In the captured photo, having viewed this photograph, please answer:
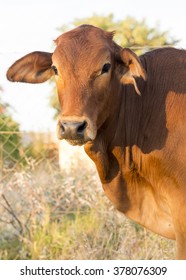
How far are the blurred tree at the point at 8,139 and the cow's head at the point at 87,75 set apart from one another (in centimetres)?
402

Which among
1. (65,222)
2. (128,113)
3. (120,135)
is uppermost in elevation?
(128,113)

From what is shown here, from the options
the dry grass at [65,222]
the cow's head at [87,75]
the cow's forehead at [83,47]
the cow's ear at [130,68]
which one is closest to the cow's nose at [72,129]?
the cow's head at [87,75]

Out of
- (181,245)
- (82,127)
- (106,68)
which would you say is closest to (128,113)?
(106,68)

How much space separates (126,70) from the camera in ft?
17.9

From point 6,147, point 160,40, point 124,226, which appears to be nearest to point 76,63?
point 124,226

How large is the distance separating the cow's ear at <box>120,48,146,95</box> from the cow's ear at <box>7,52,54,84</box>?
27.0 inches

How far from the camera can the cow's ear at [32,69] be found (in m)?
5.70

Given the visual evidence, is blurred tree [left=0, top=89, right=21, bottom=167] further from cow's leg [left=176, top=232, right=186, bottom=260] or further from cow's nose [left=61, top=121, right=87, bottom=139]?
cow's nose [left=61, top=121, right=87, bottom=139]

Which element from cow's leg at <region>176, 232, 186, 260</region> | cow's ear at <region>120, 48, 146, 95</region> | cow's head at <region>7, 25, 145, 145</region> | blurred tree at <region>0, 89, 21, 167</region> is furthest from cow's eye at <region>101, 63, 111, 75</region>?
blurred tree at <region>0, 89, 21, 167</region>

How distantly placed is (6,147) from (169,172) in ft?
16.7

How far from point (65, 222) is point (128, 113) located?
3.33m

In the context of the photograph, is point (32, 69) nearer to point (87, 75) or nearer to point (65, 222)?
point (87, 75)

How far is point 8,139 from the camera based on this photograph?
9.75m

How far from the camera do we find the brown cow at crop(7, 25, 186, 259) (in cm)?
513
